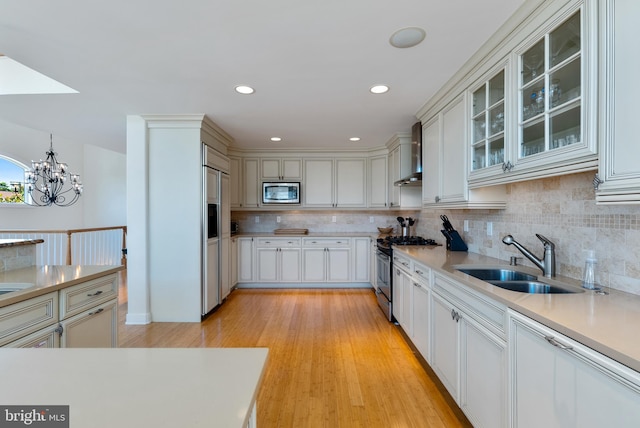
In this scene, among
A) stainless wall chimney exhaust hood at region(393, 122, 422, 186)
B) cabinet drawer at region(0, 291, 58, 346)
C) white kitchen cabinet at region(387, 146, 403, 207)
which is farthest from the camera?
white kitchen cabinet at region(387, 146, 403, 207)

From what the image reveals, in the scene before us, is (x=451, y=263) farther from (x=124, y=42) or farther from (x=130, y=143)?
(x=130, y=143)

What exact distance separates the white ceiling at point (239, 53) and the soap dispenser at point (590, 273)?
4.57 ft

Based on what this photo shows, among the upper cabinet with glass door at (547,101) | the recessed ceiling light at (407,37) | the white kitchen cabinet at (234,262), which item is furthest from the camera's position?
the white kitchen cabinet at (234,262)

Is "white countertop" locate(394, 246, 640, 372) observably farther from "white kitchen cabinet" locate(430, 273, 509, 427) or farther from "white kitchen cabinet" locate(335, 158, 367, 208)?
"white kitchen cabinet" locate(335, 158, 367, 208)

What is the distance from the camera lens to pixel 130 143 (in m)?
3.33

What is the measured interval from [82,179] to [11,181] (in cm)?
163

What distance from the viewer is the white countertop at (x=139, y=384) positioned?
56cm

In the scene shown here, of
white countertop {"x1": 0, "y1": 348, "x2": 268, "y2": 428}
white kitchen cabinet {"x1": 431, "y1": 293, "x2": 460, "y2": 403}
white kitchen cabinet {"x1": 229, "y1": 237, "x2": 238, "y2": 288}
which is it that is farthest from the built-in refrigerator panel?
white countertop {"x1": 0, "y1": 348, "x2": 268, "y2": 428}

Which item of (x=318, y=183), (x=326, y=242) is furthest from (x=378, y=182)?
(x=326, y=242)

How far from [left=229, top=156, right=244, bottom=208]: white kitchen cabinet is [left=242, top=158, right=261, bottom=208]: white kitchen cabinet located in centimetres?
7

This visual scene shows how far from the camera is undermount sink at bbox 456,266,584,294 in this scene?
1593 mm

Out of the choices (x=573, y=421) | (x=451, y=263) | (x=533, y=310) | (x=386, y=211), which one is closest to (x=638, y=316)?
(x=533, y=310)

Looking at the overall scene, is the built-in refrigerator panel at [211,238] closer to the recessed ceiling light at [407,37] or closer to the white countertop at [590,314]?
the recessed ceiling light at [407,37]

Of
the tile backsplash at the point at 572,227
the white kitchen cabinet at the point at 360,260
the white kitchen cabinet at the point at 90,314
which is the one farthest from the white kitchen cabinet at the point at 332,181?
the white kitchen cabinet at the point at 90,314
